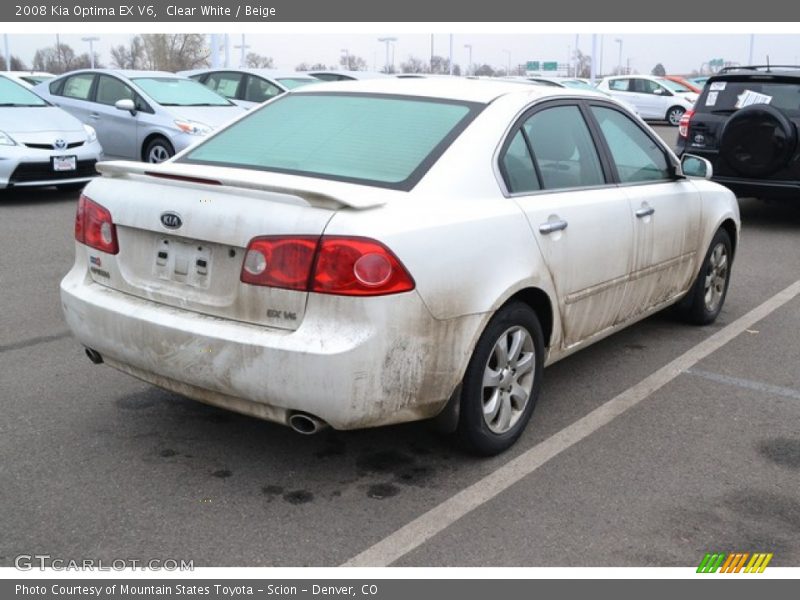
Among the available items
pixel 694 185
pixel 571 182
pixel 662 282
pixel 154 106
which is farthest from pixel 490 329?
pixel 154 106

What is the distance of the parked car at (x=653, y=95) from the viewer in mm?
30516

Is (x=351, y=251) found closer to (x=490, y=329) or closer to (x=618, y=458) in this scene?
(x=490, y=329)

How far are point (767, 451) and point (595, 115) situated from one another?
1.93m

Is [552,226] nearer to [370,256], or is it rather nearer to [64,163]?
[370,256]

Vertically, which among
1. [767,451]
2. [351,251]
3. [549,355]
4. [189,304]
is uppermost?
[351,251]

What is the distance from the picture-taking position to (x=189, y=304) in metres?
3.62

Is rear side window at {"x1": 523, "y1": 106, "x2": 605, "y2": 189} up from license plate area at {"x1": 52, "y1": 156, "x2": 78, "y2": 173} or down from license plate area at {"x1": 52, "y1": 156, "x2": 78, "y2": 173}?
up

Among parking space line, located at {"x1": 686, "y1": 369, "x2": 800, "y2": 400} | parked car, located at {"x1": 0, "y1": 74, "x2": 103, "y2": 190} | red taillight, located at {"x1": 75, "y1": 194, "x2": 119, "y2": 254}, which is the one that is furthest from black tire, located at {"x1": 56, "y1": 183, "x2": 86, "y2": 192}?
parking space line, located at {"x1": 686, "y1": 369, "x2": 800, "y2": 400}

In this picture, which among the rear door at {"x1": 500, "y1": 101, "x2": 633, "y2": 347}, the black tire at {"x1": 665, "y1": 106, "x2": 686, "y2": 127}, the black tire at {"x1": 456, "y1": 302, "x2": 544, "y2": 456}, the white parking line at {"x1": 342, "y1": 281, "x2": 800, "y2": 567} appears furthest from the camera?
the black tire at {"x1": 665, "y1": 106, "x2": 686, "y2": 127}

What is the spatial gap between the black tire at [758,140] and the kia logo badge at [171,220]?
7179 millimetres

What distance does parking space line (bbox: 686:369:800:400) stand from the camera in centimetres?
502

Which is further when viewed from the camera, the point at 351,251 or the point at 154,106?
the point at 154,106

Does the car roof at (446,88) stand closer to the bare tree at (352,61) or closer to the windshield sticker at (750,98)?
the windshield sticker at (750,98)

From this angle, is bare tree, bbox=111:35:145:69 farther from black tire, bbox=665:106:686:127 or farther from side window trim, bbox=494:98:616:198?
side window trim, bbox=494:98:616:198
